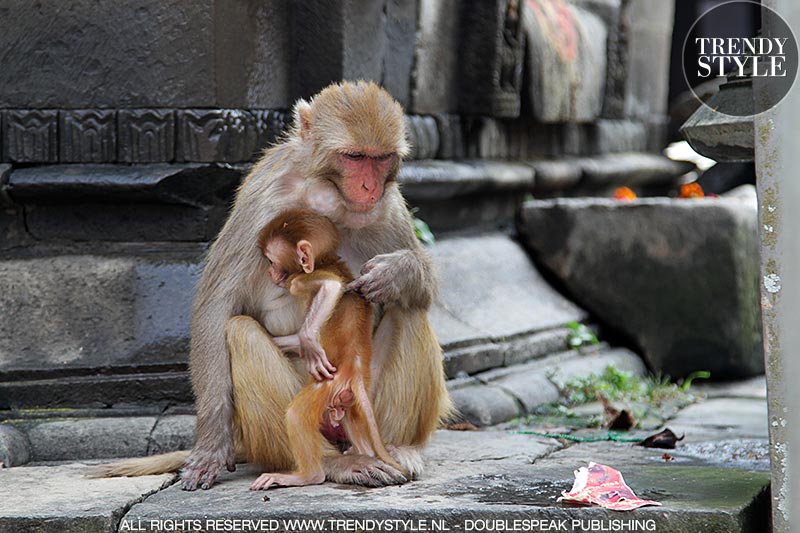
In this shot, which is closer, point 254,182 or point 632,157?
point 254,182

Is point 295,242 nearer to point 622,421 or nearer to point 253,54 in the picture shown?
point 253,54

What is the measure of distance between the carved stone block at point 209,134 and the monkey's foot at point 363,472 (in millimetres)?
1762

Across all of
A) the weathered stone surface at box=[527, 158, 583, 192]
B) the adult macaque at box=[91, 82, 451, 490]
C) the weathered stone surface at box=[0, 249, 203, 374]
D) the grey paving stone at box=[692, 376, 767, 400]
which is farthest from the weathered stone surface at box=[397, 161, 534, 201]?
the adult macaque at box=[91, 82, 451, 490]

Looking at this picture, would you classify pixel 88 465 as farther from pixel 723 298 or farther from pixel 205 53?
pixel 723 298

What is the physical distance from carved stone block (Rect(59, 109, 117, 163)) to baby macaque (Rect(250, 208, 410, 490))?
149 centimetres

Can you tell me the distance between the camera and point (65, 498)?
375 cm

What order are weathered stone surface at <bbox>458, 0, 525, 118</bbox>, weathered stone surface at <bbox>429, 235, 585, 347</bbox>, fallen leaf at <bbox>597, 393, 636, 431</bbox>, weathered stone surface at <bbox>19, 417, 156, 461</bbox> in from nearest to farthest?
weathered stone surface at <bbox>19, 417, 156, 461</bbox>, fallen leaf at <bbox>597, 393, 636, 431</bbox>, weathered stone surface at <bbox>429, 235, 585, 347</bbox>, weathered stone surface at <bbox>458, 0, 525, 118</bbox>

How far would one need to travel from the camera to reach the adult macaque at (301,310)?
3.95 metres

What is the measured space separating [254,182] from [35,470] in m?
1.27

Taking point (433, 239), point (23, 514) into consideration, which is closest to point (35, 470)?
Result: point (23, 514)

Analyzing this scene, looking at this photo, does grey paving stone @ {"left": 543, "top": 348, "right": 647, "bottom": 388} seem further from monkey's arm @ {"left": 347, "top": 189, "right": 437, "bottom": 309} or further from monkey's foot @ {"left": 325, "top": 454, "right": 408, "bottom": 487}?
monkey's foot @ {"left": 325, "top": 454, "right": 408, "bottom": 487}

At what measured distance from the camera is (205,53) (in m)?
5.13

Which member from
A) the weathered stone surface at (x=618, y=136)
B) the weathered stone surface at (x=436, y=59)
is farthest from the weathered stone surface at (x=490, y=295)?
the weathered stone surface at (x=618, y=136)

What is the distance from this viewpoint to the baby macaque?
12.8 ft
